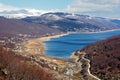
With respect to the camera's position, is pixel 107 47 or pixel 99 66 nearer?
pixel 99 66

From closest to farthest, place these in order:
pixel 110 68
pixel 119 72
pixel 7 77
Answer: pixel 7 77 → pixel 119 72 → pixel 110 68

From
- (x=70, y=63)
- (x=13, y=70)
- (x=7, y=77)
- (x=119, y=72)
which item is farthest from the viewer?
(x=70, y=63)

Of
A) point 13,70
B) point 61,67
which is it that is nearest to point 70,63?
point 61,67

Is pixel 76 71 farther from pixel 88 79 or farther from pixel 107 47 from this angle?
pixel 107 47

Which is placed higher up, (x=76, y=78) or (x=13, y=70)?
(x=13, y=70)

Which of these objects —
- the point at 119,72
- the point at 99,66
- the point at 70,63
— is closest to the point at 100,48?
the point at 70,63

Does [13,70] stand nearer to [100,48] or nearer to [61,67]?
[61,67]
